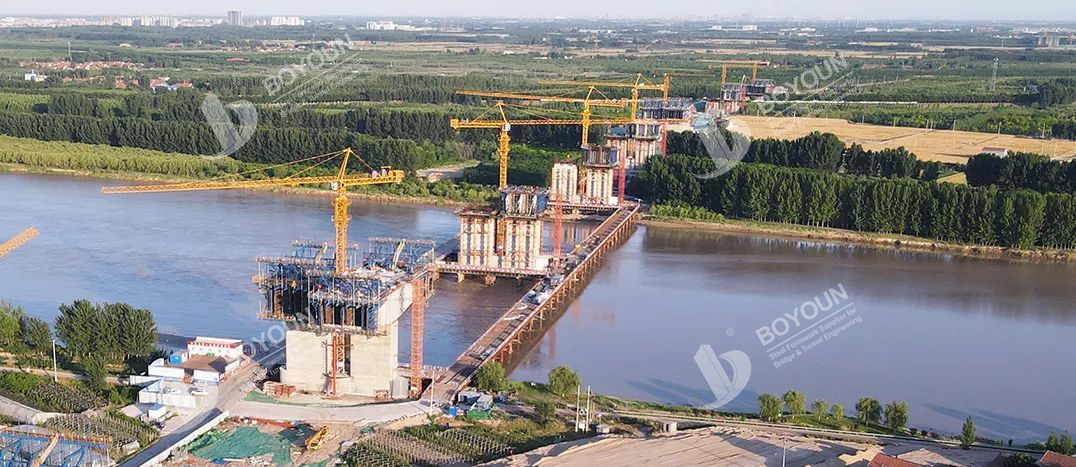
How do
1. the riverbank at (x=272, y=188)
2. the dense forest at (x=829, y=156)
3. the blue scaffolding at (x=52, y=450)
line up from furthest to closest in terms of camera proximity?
the dense forest at (x=829, y=156) → the riverbank at (x=272, y=188) → the blue scaffolding at (x=52, y=450)

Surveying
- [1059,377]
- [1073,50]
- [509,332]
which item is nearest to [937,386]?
[1059,377]

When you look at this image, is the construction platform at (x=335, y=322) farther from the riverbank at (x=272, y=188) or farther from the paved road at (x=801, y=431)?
the riverbank at (x=272, y=188)

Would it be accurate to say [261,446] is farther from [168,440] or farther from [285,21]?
[285,21]

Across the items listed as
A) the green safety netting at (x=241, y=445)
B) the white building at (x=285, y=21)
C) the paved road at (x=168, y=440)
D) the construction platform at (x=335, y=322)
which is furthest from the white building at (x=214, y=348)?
the white building at (x=285, y=21)

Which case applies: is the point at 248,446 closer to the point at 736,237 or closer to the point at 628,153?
the point at 736,237

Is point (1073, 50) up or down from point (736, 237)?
up

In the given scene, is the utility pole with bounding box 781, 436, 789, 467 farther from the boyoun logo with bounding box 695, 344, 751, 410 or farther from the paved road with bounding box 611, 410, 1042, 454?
the boyoun logo with bounding box 695, 344, 751, 410
